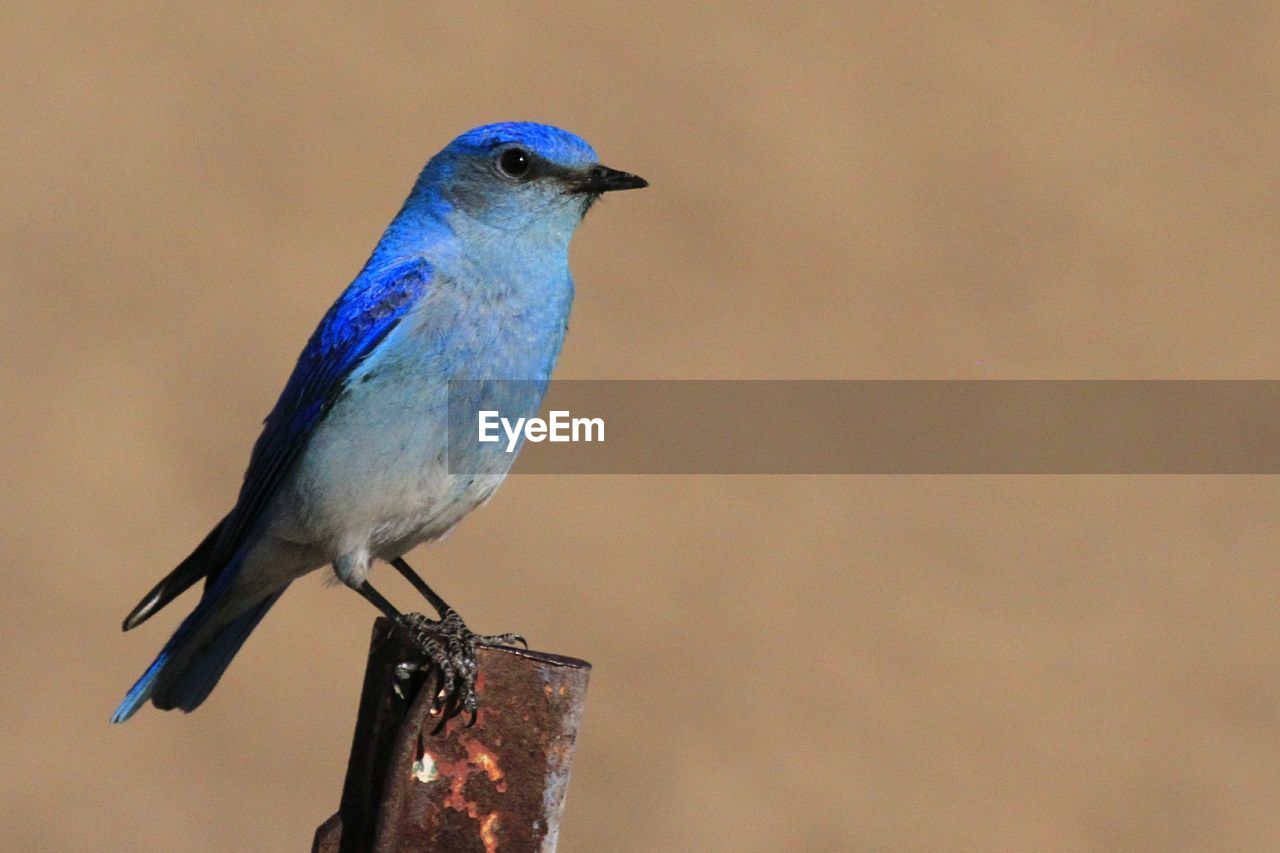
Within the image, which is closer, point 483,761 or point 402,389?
point 483,761

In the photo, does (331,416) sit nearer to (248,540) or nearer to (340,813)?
(248,540)

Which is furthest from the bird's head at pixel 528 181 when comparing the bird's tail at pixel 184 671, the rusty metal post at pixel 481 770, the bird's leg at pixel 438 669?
the rusty metal post at pixel 481 770

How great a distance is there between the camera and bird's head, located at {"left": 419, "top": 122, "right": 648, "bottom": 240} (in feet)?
16.4

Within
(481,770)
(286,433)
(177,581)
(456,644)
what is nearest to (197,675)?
(177,581)

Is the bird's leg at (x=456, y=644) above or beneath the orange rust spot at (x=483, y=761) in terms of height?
above

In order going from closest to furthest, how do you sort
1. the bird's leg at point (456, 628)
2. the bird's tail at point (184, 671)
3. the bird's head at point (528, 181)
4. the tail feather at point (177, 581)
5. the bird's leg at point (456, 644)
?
the bird's leg at point (456, 644) → the bird's leg at point (456, 628) → the tail feather at point (177, 581) → the bird's tail at point (184, 671) → the bird's head at point (528, 181)

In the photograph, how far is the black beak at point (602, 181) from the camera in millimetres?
5027

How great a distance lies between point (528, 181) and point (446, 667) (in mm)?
2363

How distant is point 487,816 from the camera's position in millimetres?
2859

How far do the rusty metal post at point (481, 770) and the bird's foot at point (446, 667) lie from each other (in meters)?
0.03

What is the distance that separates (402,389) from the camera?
4.57 m

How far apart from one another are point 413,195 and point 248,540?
122 cm

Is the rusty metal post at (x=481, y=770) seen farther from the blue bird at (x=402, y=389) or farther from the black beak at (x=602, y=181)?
the black beak at (x=602, y=181)
